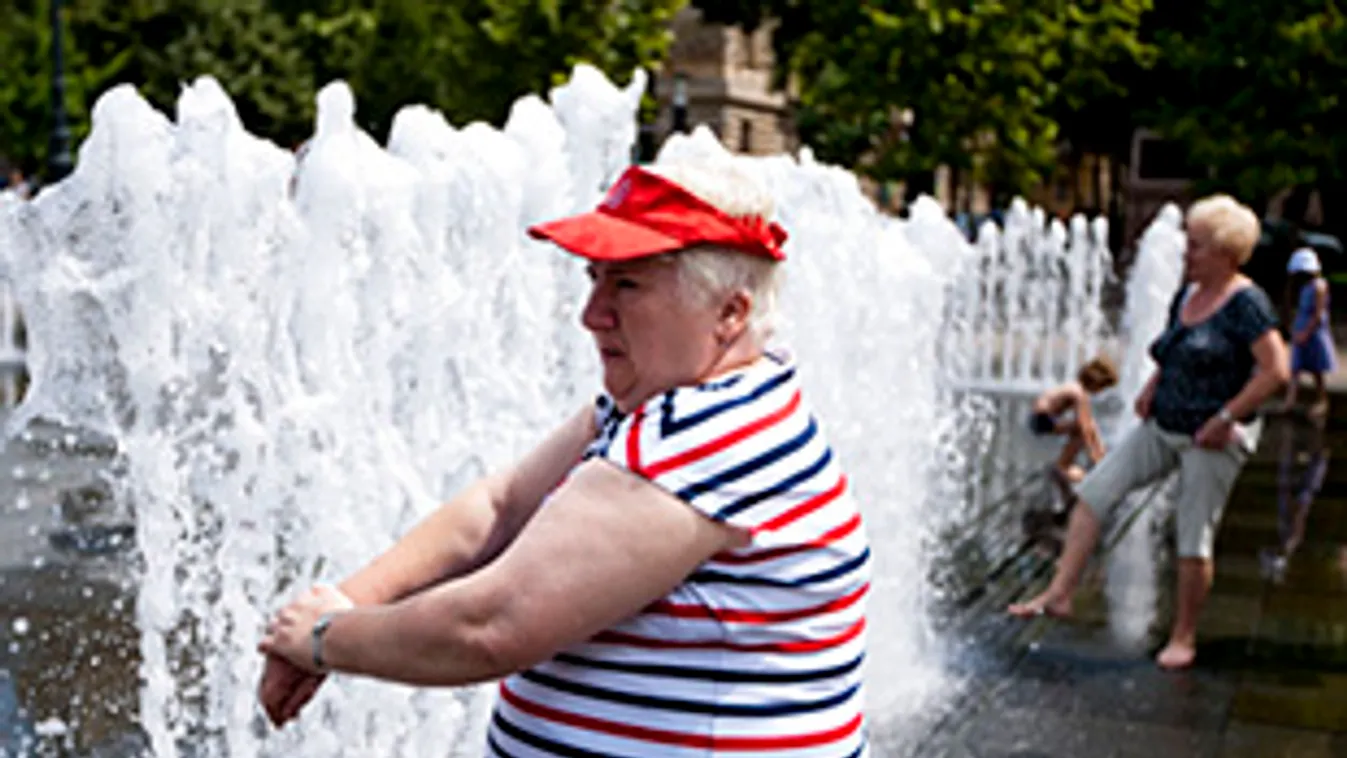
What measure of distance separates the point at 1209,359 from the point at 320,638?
4.61 meters

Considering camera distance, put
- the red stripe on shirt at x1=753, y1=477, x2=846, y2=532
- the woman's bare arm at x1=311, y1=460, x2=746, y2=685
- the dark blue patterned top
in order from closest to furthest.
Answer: the woman's bare arm at x1=311, y1=460, x2=746, y2=685 < the red stripe on shirt at x1=753, y1=477, x2=846, y2=532 < the dark blue patterned top

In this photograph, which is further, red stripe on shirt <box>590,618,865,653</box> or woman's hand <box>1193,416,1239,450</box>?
woman's hand <box>1193,416,1239,450</box>

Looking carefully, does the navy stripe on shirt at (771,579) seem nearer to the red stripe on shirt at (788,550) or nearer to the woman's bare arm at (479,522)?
the red stripe on shirt at (788,550)

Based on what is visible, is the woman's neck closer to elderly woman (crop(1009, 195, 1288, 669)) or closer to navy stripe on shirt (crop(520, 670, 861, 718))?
elderly woman (crop(1009, 195, 1288, 669))

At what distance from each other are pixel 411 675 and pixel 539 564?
22cm

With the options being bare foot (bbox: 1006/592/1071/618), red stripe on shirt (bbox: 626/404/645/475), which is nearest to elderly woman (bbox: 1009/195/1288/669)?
bare foot (bbox: 1006/592/1071/618)

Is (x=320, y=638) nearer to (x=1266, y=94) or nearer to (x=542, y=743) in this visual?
(x=542, y=743)

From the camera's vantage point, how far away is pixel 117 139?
458 centimetres

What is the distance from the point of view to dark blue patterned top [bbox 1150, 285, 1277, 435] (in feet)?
19.8

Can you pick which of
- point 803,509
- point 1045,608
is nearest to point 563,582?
point 803,509

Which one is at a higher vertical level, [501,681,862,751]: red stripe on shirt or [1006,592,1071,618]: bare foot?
[501,681,862,751]: red stripe on shirt

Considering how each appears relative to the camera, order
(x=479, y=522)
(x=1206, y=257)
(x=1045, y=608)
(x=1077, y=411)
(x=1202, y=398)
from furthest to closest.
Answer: (x=1077, y=411), (x=1045, y=608), (x=1202, y=398), (x=1206, y=257), (x=479, y=522)

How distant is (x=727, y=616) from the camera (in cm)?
212

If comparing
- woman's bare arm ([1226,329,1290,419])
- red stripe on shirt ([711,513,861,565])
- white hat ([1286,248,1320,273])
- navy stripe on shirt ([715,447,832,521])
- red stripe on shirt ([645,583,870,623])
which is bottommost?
white hat ([1286,248,1320,273])
